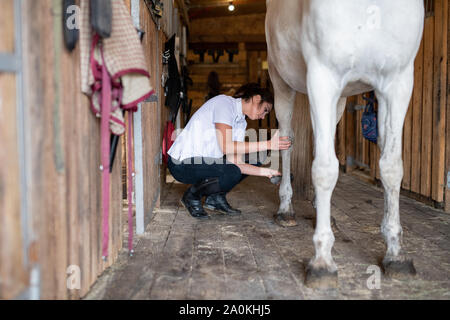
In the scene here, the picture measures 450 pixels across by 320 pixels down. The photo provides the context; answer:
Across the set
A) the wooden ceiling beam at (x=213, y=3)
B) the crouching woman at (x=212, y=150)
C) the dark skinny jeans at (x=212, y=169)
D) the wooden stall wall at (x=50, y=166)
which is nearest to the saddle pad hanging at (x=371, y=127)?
the crouching woman at (x=212, y=150)

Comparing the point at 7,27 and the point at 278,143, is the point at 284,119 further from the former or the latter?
the point at 7,27

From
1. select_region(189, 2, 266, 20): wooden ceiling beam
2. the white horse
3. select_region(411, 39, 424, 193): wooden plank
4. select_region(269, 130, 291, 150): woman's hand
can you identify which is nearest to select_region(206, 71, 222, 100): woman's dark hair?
select_region(189, 2, 266, 20): wooden ceiling beam

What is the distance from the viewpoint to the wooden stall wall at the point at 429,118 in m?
3.49

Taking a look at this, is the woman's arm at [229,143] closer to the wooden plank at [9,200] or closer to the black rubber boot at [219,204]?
the black rubber boot at [219,204]

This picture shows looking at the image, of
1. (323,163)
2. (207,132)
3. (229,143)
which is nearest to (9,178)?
(323,163)

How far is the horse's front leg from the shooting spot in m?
1.88

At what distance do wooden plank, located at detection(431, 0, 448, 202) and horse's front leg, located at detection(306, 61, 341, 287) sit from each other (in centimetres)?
202

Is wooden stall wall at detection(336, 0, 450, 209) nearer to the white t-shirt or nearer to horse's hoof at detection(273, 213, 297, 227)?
horse's hoof at detection(273, 213, 297, 227)

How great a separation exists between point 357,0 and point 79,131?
1328 mm

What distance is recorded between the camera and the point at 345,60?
1840 millimetres
